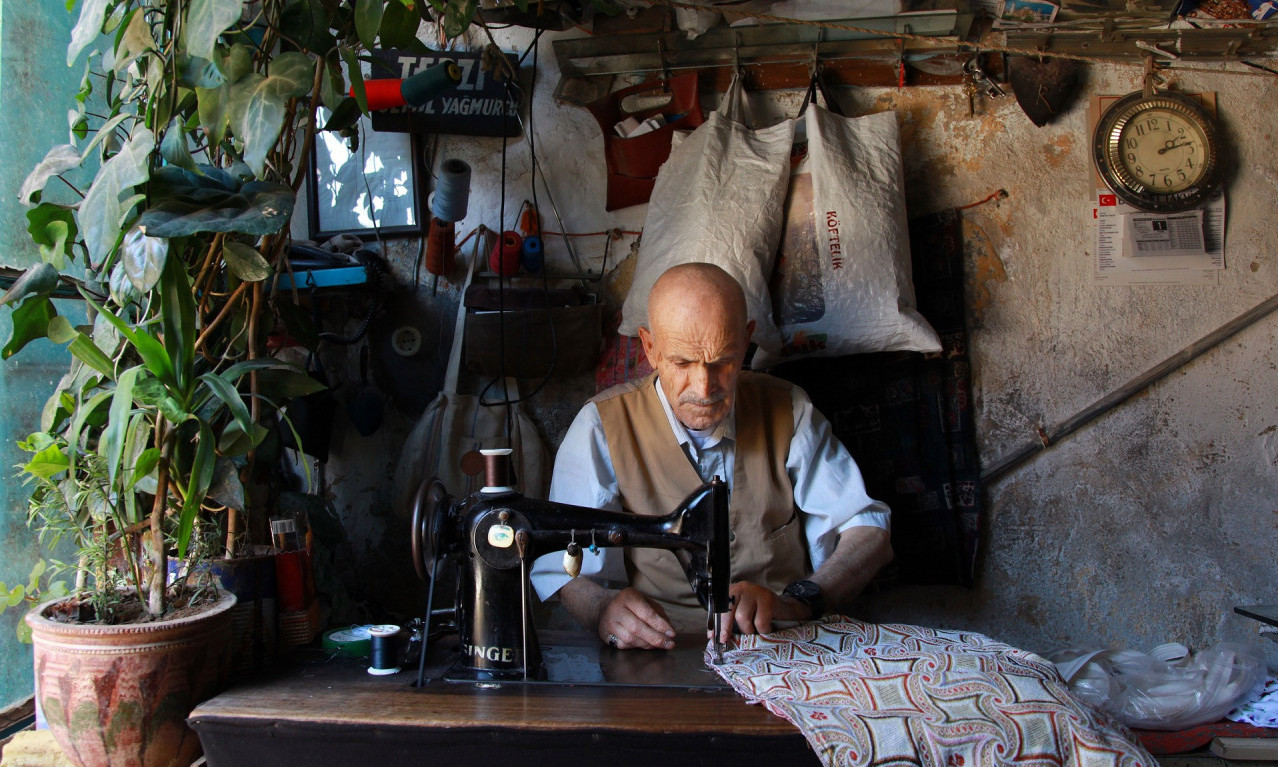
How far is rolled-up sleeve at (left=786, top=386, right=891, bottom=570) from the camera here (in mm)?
2047

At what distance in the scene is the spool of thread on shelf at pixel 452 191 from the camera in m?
2.41

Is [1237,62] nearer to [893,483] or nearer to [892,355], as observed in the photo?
[892,355]

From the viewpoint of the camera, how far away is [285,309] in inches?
84.6

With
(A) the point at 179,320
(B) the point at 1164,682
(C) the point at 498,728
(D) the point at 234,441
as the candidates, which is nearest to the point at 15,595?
(D) the point at 234,441

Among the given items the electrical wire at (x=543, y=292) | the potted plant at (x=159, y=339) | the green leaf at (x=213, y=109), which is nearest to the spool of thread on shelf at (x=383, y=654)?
the potted plant at (x=159, y=339)

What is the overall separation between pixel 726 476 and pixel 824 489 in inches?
8.8

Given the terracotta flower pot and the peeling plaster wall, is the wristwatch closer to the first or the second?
the peeling plaster wall

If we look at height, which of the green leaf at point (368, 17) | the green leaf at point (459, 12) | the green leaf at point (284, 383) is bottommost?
the green leaf at point (284, 383)

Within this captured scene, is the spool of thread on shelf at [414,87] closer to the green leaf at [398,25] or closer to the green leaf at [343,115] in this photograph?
the green leaf at [343,115]

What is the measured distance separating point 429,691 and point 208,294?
0.84 metres

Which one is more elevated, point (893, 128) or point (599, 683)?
point (893, 128)

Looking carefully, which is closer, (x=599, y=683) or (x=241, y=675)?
(x=599, y=683)

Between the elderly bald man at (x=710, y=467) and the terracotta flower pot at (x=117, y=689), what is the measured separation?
2.40ft

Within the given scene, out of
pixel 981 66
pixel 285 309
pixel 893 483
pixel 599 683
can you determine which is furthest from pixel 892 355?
pixel 285 309
